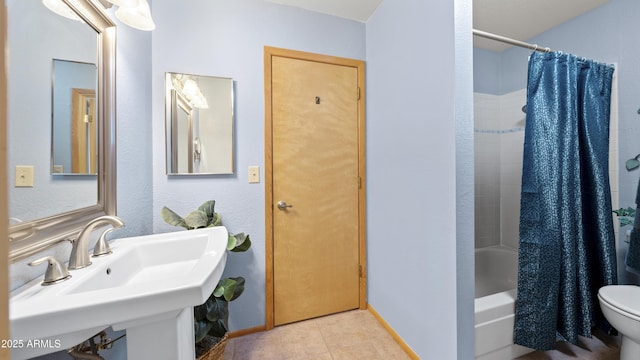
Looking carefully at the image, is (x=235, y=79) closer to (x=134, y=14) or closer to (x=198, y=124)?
(x=198, y=124)

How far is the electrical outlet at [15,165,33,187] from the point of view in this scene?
716 mm

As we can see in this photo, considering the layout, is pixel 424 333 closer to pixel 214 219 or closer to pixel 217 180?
pixel 214 219

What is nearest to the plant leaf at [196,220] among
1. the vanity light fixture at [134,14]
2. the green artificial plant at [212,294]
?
the green artificial plant at [212,294]

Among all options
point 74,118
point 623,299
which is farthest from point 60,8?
point 623,299

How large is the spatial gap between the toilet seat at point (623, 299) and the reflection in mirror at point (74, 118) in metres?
2.63

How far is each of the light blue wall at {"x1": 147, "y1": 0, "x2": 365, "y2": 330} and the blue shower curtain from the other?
1.62 metres

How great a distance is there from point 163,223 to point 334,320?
142cm

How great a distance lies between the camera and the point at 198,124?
1558 mm

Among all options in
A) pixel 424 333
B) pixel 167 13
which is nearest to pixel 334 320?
pixel 424 333

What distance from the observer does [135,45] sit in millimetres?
1352

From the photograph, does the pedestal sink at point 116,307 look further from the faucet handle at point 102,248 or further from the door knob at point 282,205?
the door knob at point 282,205

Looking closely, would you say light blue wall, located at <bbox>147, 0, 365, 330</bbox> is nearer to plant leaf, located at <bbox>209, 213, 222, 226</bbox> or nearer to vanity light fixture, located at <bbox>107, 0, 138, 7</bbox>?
plant leaf, located at <bbox>209, 213, 222, 226</bbox>

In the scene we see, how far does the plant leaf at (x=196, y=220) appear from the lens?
1.38 m

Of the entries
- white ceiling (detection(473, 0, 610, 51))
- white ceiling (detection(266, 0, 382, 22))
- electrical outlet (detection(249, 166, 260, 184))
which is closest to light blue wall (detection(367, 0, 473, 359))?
white ceiling (detection(266, 0, 382, 22))
